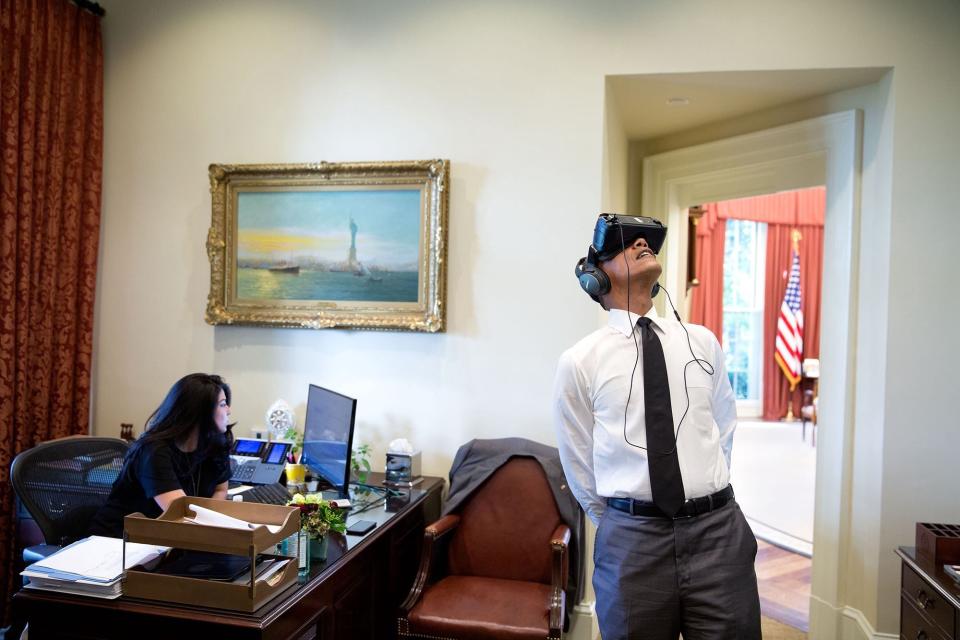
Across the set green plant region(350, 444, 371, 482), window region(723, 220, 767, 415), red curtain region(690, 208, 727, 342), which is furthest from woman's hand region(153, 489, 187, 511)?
window region(723, 220, 767, 415)

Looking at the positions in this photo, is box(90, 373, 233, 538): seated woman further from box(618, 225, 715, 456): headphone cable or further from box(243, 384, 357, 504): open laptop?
box(618, 225, 715, 456): headphone cable

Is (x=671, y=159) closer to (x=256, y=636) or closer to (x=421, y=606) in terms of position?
(x=421, y=606)

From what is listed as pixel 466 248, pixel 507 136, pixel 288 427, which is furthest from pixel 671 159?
pixel 288 427

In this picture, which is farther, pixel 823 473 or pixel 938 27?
pixel 823 473

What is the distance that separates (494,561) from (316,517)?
3.59ft

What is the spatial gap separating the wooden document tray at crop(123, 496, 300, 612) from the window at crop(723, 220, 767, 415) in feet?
28.1

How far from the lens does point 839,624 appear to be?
10.4 feet

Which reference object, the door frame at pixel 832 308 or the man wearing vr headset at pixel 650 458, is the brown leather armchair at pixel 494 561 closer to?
the man wearing vr headset at pixel 650 458

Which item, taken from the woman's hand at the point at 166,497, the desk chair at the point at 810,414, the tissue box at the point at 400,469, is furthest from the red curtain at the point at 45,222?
the desk chair at the point at 810,414

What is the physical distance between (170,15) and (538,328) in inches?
98.7

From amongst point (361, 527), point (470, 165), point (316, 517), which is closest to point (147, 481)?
point (316, 517)

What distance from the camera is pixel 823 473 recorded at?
326 centimetres

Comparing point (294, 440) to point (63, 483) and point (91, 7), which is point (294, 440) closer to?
point (63, 483)

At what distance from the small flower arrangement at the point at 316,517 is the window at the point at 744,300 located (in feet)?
26.8
